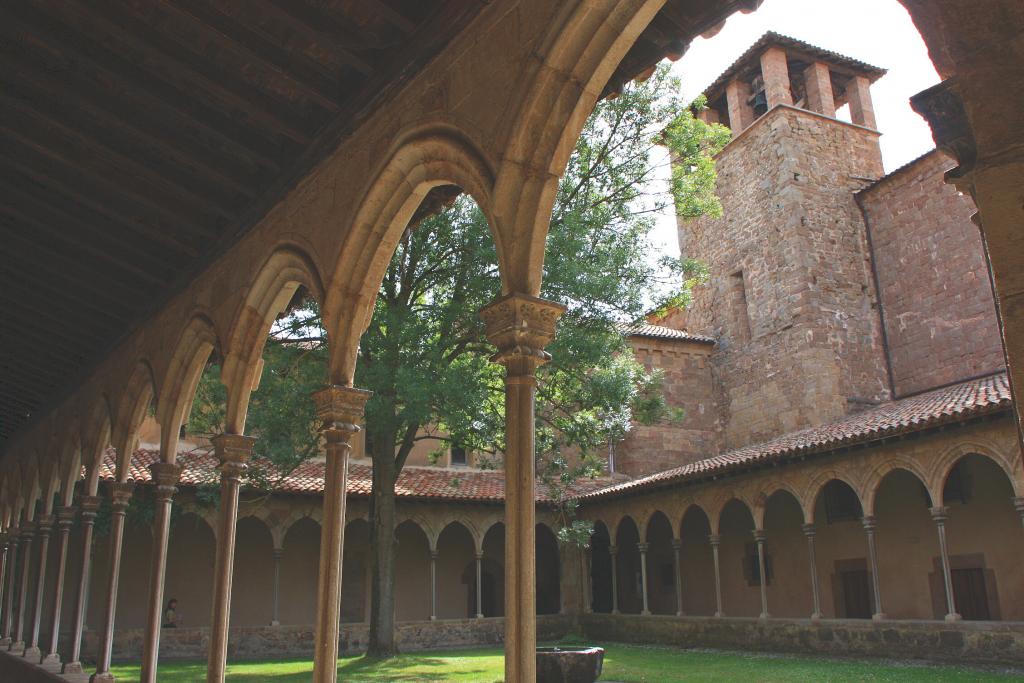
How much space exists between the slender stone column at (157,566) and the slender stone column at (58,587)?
10.3 feet

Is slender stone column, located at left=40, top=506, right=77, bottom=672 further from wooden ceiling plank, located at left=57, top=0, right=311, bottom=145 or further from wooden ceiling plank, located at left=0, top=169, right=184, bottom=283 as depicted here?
wooden ceiling plank, located at left=57, top=0, right=311, bottom=145

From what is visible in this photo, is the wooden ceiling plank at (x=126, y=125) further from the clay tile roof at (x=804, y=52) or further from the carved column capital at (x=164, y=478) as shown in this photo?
the clay tile roof at (x=804, y=52)

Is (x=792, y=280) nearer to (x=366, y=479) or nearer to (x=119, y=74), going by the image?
(x=366, y=479)

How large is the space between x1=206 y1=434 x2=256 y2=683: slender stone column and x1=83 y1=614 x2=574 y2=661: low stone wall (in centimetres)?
980

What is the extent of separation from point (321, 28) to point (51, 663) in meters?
9.46

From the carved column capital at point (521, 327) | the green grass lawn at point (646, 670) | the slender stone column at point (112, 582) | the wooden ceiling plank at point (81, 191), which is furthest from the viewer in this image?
the green grass lawn at point (646, 670)

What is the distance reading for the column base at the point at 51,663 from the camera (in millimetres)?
10195

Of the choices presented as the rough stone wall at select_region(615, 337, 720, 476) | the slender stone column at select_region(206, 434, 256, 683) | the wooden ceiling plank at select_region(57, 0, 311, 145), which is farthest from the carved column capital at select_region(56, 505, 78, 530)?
the rough stone wall at select_region(615, 337, 720, 476)

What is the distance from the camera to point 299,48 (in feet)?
15.9

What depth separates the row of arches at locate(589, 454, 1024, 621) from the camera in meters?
13.9

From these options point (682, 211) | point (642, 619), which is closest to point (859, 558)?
point (642, 619)

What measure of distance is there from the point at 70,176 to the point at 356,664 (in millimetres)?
9874

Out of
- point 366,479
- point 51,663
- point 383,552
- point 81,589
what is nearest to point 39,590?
point 51,663

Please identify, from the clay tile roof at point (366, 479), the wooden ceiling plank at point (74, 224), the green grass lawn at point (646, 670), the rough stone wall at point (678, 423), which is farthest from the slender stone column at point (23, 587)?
the rough stone wall at point (678, 423)
